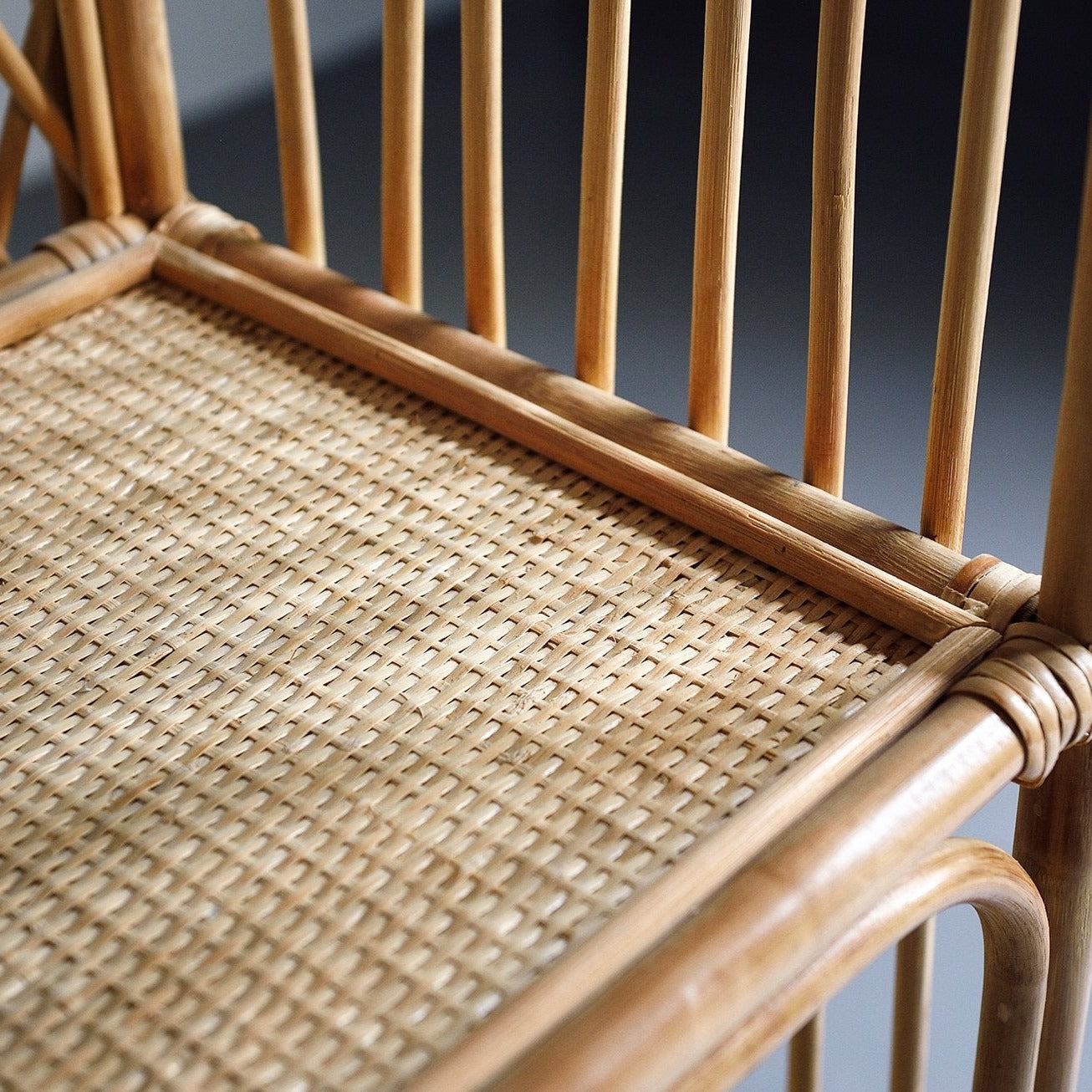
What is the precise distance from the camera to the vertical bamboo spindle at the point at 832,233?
524 mm

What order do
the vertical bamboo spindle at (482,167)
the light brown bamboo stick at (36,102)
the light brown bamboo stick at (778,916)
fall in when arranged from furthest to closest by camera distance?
the light brown bamboo stick at (36,102), the vertical bamboo spindle at (482,167), the light brown bamboo stick at (778,916)

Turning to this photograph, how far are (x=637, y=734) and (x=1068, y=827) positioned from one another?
16 centimetres

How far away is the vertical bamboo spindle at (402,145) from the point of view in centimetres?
65

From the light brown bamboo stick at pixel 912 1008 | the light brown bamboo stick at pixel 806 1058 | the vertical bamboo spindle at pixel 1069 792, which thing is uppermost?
the vertical bamboo spindle at pixel 1069 792

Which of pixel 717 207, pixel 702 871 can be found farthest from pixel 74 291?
pixel 702 871

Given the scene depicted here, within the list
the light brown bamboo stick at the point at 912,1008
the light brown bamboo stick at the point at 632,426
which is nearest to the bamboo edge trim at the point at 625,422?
the light brown bamboo stick at the point at 632,426

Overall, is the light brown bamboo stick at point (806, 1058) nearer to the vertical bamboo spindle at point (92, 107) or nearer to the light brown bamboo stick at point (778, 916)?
the light brown bamboo stick at point (778, 916)

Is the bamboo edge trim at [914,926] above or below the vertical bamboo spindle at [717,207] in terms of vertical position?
below

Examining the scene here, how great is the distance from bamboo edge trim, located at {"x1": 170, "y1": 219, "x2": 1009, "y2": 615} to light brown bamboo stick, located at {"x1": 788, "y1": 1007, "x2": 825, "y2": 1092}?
23cm

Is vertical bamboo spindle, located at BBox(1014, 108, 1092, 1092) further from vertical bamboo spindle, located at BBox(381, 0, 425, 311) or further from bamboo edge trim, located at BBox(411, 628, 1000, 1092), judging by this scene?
vertical bamboo spindle, located at BBox(381, 0, 425, 311)

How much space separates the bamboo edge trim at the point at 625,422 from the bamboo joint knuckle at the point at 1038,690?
0.06ft

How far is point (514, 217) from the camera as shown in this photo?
1.33 metres

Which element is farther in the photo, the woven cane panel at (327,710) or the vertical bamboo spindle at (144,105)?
the vertical bamboo spindle at (144,105)

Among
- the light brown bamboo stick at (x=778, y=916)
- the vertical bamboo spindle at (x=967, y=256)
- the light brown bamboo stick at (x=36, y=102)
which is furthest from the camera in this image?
the light brown bamboo stick at (x=36, y=102)
